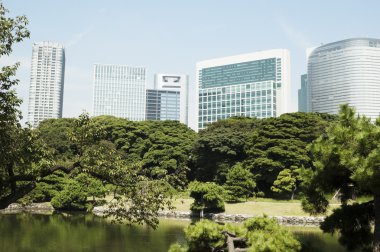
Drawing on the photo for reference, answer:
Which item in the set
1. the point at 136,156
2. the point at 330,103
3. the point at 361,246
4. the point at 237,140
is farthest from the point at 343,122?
the point at 330,103

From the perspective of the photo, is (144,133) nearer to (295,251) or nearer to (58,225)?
(58,225)

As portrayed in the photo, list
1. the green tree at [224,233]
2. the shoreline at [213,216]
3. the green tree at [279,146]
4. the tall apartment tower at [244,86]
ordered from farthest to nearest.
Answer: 1. the tall apartment tower at [244,86]
2. the green tree at [279,146]
3. the shoreline at [213,216]
4. the green tree at [224,233]

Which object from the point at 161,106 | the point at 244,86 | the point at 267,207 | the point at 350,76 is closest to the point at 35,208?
the point at 267,207

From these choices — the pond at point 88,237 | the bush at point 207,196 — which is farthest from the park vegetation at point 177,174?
the bush at point 207,196

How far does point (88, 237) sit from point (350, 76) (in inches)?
6303

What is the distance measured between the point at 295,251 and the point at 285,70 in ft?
415

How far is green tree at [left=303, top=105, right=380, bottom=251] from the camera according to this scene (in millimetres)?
7398

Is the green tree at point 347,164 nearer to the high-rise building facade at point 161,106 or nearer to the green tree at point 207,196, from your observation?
the green tree at point 207,196

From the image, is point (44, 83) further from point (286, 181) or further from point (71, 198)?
point (286, 181)

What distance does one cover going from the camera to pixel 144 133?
54.2 metres

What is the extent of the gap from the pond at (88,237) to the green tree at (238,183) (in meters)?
8.53

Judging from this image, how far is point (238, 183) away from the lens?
35.6 metres

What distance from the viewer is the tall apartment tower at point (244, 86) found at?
12581 cm

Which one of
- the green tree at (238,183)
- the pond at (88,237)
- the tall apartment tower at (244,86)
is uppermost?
the tall apartment tower at (244,86)
